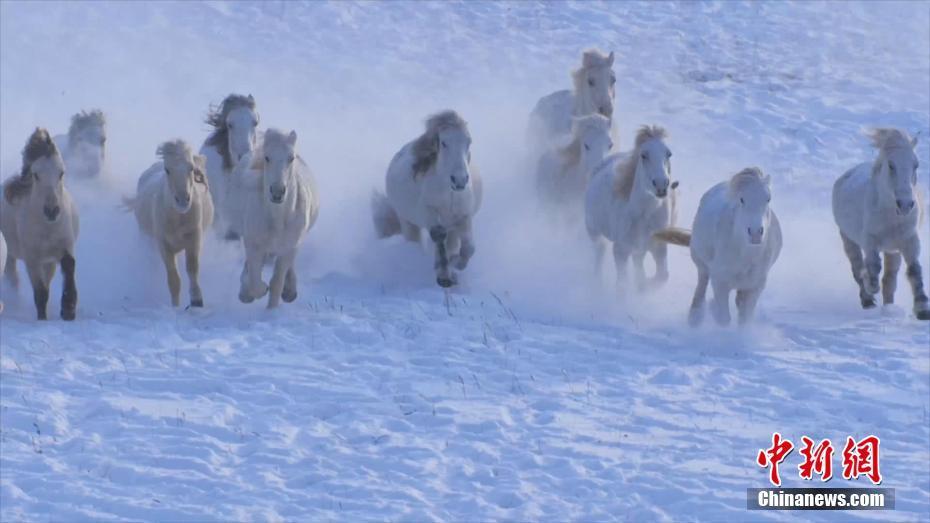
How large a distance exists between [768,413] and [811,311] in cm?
352

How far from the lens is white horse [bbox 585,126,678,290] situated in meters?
13.2

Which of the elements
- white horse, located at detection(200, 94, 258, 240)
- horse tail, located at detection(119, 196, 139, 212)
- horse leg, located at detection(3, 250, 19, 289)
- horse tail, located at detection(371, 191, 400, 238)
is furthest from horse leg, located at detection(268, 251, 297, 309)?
horse tail, located at detection(371, 191, 400, 238)

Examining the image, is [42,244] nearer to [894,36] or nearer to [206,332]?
[206,332]

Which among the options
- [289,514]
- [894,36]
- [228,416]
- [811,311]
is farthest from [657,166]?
[894,36]

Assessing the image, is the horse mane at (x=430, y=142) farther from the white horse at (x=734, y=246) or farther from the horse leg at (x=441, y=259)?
the white horse at (x=734, y=246)

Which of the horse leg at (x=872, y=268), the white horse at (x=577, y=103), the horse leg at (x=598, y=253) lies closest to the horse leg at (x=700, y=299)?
the horse leg at (x=872, y=268)

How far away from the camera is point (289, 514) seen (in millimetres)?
8406

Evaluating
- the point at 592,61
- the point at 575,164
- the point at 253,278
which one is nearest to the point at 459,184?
A: the point at 253,278

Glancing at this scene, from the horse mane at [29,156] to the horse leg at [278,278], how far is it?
201 centimetres

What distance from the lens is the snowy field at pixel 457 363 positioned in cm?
878

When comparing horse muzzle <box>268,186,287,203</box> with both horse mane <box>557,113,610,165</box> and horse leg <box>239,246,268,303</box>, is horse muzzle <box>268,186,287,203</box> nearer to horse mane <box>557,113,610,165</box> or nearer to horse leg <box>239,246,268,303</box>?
horse leg <box>239,246,268,303</box>

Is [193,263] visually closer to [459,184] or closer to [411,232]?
[459,184]

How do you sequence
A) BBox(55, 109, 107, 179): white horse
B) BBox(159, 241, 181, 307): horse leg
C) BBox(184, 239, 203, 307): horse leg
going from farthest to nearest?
BBox(55, 109, 107, 179): white horse → BBox(159, 241, 181, 307): horse leg → BBox(184, 239, 203, 307): horse leg

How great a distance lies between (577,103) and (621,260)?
3.62 meters
